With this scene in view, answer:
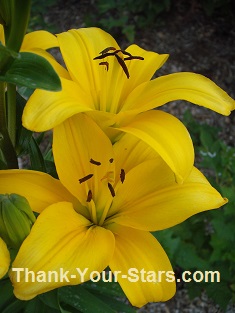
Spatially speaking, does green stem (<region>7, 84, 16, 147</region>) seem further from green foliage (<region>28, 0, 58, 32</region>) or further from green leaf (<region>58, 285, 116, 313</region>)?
green foliage (<region>28, 0, 58, 32</region>)

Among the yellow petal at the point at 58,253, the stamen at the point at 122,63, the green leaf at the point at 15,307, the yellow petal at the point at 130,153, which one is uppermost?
the stamen at the point at 122,63

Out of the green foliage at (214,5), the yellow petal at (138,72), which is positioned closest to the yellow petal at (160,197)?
the yellow petal at (138,72)

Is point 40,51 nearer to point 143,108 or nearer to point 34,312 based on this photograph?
point 143,108

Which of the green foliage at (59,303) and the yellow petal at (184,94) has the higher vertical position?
the yellow petal at (184,94)

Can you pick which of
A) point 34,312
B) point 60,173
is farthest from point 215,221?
point 60,173

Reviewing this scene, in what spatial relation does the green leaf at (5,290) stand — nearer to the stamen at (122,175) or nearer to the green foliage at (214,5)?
the stamen at (122,175)

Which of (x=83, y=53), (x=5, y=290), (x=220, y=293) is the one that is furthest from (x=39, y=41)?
(x=220, y=293)

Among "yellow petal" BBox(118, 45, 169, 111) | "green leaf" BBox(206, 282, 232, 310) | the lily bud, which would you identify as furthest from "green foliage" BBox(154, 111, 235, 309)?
the lily bud
